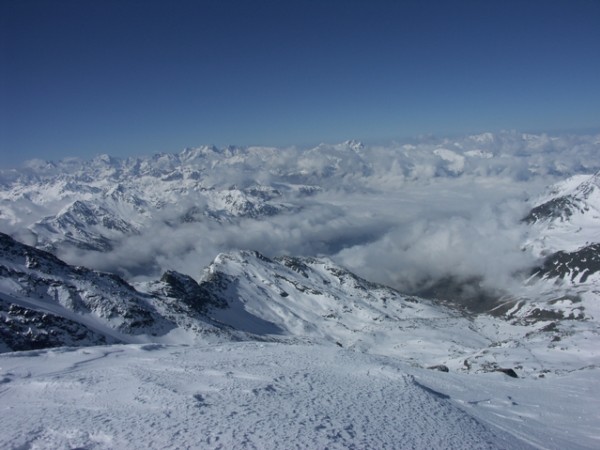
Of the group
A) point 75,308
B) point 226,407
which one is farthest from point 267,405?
point 75,308

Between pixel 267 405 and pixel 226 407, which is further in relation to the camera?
pixel 267 405

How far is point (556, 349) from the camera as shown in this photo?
137875mm

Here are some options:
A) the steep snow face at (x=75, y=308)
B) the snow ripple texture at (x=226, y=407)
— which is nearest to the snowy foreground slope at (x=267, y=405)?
the snow ripple texture at (x=226, y=407)

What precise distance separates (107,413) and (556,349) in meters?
164

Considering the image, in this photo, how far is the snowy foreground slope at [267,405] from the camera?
17.8 metres

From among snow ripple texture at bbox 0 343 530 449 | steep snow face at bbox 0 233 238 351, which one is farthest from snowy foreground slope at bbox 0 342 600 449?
steep snow face at bbox 0 233 238 351

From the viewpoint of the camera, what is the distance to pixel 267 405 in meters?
22.1

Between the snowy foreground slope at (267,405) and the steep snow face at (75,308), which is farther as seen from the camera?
the steep snow face at (75,308)

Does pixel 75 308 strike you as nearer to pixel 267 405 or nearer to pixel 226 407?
pixel 226 407

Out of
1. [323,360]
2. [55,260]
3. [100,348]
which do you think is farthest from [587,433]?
[55,260]

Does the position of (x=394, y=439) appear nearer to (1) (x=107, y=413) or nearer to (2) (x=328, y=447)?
(2) (x=328, y=447)

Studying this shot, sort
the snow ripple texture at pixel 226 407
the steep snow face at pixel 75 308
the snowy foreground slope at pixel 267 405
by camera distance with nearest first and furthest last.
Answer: the snow ripple texture at pixel 226 407 → the snowy foreground slope at pixel 267 405 → the steep snow face at pixel 75 308

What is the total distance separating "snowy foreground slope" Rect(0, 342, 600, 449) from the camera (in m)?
17.8

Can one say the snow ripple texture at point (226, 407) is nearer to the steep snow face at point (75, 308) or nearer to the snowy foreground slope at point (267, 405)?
the snowy foreground slope at point (267, 405)
